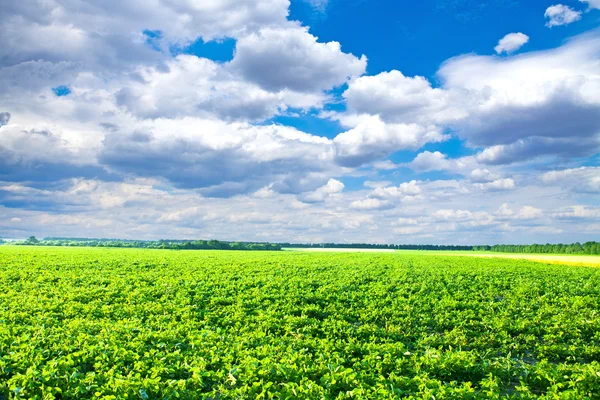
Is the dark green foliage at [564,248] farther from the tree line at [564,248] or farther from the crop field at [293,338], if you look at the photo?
the crop field at [293,338]

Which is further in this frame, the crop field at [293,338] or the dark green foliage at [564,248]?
the dark green foliage at [564,248]

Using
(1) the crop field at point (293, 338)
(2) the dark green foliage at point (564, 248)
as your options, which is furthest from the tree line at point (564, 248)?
(1) the crop field at point (293, 338)

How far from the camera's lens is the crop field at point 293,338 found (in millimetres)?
10484

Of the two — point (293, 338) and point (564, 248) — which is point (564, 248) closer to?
point (564, 248)

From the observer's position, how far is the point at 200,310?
19.8 meters

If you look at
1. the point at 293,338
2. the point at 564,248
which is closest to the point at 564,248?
the point at 564,248

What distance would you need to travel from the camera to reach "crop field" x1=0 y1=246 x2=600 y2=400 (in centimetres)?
1048

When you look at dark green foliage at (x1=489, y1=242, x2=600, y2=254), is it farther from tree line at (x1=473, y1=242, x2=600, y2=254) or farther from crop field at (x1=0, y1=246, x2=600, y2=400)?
crop field at (x1=0, y1=246, x2=600, y2=400)

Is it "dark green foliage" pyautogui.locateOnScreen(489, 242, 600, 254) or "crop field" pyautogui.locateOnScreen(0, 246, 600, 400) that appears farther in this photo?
"dark green foliage" pyautogui.locateOnScreen(489, 242, 600, 254)

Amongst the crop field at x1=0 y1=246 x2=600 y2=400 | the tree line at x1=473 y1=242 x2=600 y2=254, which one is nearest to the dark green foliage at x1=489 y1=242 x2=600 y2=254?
the tree line at x1=473 y1=242 x2=600 y2=254

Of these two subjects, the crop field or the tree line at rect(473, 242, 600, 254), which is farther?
the tree line at rect(473, 242, 600, 254)

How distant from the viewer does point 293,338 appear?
1569 cm

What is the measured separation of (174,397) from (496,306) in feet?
59.9

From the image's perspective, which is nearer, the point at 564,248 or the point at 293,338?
the point at 293,338
